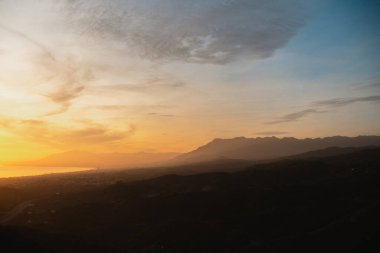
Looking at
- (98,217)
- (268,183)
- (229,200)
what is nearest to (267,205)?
(229,200)

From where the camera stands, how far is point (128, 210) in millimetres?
63656

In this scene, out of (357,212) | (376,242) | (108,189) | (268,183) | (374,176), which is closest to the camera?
(376,242)

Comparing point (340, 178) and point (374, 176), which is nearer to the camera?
point (374, 176)

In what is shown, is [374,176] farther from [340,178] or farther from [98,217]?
[98,217]

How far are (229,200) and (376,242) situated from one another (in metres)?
29.8

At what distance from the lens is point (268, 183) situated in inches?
3095

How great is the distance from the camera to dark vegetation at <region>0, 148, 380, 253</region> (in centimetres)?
3938

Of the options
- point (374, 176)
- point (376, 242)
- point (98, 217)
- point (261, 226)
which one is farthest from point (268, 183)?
point (376, 242)

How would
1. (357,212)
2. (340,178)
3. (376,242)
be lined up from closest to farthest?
(376,242), (357,212), (340,178)

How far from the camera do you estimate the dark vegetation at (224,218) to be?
39375 mm

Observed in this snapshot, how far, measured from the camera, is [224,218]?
2056 inches

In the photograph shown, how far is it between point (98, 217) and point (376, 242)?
150 feet

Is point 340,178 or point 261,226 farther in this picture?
point 340,178

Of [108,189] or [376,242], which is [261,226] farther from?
[108,189]
